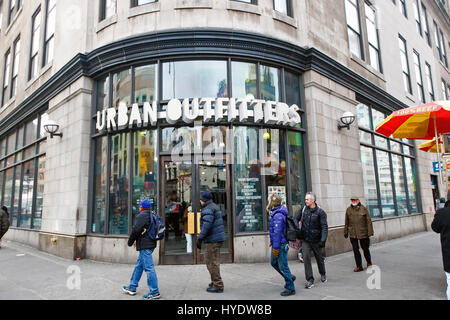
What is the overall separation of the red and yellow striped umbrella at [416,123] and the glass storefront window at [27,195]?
13.4 m

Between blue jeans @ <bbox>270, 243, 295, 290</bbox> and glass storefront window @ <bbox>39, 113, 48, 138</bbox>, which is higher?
glass storefront window @ <bbox>39, 113, 48, 138</bbox>

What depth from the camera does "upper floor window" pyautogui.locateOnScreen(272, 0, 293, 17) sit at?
389 inches

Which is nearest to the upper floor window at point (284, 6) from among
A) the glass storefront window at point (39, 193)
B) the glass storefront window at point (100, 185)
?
the glass storefront window at point (100, 185)

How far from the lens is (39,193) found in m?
12.0

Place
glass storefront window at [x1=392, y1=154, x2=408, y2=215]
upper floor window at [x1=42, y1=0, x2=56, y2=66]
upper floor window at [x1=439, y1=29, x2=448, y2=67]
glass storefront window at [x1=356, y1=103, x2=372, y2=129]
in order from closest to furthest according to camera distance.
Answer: glass storefront window at [x1=356, y1=103, x2=372, y2=129]
upper floor window at [x1=42, y1=0, x2=56, y2=66]
glass storefront window at [x1=392, y1=154, x2=408, y2=215]
upper floor window at [x1=439, y1=29, x2=448, y2=67]

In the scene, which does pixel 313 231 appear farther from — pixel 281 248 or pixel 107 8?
pixel 107 8

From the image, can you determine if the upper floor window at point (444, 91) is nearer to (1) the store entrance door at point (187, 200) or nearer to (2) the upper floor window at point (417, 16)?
(2) the upper floor window at point (417, 16)

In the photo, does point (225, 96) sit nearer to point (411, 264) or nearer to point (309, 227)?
point (309, 227)

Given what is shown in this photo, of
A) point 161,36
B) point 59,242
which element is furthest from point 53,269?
point 161,36

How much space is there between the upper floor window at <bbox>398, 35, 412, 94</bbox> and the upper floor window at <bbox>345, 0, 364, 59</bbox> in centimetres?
494

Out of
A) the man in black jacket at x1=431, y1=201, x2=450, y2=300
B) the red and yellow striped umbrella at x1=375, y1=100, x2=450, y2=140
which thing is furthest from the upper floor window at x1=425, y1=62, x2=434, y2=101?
the man in black jacket at x1=431, y1=201, x2=450, y2=300

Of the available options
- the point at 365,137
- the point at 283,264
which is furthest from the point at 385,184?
the point at 283,264

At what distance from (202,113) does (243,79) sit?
185 cm

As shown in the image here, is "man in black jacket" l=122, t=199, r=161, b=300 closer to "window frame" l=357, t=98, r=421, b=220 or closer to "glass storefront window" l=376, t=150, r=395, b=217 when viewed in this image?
"window frame" l=357, t=98, r=421, b=220
